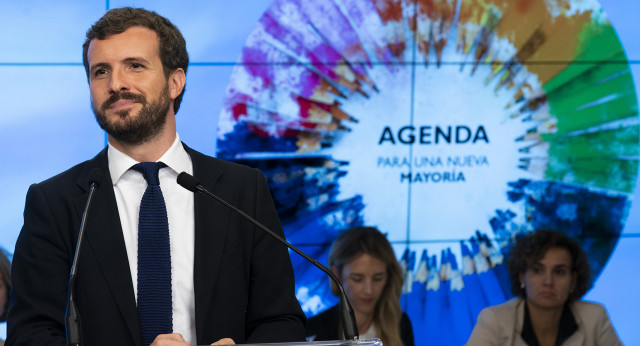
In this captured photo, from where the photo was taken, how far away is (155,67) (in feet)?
6.25

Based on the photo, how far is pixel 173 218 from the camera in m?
1.88

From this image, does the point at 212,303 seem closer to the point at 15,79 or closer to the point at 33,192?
the point at 33,192

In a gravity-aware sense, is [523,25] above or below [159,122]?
above

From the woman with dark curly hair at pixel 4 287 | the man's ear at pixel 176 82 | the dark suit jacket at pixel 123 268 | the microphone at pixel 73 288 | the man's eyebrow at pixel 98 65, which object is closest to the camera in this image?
the microphone at pixel 73 288

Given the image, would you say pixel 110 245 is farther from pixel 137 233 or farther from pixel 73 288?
pixel 73 288

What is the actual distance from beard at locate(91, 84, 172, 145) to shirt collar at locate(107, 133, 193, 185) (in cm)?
4

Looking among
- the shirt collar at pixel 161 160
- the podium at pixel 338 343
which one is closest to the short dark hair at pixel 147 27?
the shirt collar at pixel 161 160

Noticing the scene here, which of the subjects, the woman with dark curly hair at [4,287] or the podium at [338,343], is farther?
the woman with dark curly hair at [4,287]

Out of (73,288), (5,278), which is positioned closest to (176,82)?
(73,288)

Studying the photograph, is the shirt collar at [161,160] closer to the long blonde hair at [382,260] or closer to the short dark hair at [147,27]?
the short dark hair at [147,27]

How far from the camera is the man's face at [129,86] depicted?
182 cm

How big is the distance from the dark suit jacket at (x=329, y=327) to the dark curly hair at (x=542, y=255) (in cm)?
53

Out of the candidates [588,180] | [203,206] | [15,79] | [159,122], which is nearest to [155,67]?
[159,122]

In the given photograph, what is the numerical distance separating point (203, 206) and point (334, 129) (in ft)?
6.63
